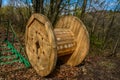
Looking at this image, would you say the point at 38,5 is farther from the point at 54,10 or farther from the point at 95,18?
the point at 95,18

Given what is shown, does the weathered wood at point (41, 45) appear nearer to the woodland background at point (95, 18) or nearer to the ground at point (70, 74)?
the ground at point (70, 74)

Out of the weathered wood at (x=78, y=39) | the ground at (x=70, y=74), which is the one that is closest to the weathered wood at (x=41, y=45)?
the ground at (x=70, y=74)

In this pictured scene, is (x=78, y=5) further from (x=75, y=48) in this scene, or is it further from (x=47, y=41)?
(x=47, y=41)

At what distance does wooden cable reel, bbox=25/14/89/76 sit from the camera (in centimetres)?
366

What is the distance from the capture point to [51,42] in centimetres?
350

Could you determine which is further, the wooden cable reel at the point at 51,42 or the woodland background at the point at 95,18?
the woodland background at the point at 95,18

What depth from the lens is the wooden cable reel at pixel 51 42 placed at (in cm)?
366

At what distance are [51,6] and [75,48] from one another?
11.5 ft

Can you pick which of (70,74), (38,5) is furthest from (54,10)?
(70,74)

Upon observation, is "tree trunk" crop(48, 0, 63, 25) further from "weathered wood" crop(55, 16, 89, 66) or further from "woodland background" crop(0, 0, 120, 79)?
"weathered wood" crop(55, 16, 89, 66)

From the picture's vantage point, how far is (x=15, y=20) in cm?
1206

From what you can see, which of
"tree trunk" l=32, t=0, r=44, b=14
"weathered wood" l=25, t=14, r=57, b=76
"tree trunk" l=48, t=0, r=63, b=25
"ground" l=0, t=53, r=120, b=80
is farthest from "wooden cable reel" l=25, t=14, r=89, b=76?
"tree trunk" l=32, t=0, r=44, b=14

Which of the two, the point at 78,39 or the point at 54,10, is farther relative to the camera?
the point at 54,10

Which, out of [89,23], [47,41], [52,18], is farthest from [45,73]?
[89,23]
